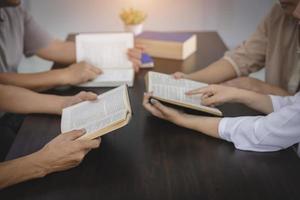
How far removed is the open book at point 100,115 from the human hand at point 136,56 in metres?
0.45

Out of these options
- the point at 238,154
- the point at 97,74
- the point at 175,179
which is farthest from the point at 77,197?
the point at 97,74

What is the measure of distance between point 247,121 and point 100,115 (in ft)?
1.35

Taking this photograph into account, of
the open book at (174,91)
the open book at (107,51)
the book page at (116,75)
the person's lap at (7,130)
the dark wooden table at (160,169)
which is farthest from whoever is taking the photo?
the open book at (107,51)

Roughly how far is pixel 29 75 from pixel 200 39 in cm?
97

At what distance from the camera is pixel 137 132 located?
1119mm

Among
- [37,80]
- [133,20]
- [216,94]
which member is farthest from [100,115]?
[133,20]

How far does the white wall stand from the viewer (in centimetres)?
259

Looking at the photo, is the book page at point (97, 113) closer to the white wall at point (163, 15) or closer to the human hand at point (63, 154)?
the human hand at point (63, 154)

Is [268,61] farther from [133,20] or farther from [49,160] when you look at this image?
[49,160]

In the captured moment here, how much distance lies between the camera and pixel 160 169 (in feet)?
3.11

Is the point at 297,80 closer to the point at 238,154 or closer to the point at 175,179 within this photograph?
the point at 238,154

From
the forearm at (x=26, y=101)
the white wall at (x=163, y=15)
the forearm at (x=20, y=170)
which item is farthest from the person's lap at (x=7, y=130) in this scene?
the white wall at (x=163, y=15)

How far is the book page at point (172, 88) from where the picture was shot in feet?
3.87

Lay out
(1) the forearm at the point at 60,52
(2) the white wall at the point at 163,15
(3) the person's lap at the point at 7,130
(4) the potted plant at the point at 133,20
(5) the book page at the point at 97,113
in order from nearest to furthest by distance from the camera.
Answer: (5) the book page at the point at 97,113 < (3) the person's lap at the point at 7,130 < (1) the forearm at the point at 60,52 < (4) the potted plant at the point at 133,20 < (2) the white wall at the point at 163,15
